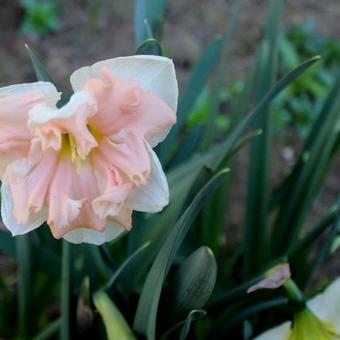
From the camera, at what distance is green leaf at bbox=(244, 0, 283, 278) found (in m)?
1.13

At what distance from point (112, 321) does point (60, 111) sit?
0.33 metres

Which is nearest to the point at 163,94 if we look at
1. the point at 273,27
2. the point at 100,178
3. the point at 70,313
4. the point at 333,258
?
the point at 100,178

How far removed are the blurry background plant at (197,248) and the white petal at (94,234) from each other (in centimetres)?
7

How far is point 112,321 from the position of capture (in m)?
0.79

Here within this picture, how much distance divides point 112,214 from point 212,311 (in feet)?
1.53

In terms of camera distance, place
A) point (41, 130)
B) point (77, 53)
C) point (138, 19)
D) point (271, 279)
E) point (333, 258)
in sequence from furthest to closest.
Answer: point (77, 53)
point (333, 258)
point (138, 19)
point (271, 279)
point (41, 130)

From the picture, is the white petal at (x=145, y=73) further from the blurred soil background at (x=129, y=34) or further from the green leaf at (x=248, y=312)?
the blurred soil background at (x=129, y=34)

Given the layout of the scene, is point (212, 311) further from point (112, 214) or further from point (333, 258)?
point (333, 258)

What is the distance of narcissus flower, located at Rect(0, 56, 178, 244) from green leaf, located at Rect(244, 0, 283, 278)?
0.54 meters

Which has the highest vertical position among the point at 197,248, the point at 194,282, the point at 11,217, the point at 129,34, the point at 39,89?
the point at 39,89

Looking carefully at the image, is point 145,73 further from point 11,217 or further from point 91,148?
point 11,217

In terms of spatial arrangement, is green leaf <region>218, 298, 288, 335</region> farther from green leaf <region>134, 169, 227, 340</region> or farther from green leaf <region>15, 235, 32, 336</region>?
green leaf <region>15, 235, 32, 336</region>

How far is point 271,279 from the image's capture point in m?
0.77

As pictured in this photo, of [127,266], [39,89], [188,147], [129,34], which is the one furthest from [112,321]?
[129,34]
